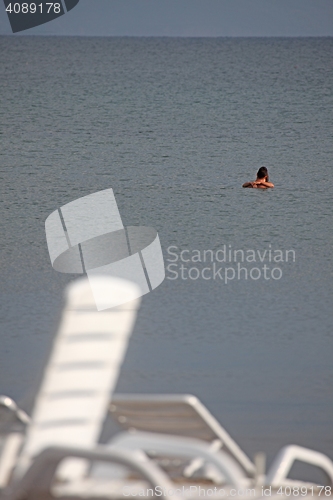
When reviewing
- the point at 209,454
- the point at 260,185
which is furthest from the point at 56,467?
the point at 260,185

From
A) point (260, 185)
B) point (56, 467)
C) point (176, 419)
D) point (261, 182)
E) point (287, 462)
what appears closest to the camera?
point (56, 467)

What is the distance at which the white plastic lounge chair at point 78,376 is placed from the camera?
3.70 m

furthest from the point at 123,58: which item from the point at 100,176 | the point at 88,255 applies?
the point at 88,255

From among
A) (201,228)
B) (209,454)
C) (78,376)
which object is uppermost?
(78,376)

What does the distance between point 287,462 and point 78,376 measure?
0.92 m

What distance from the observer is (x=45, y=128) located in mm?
38406

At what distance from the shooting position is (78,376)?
381cm

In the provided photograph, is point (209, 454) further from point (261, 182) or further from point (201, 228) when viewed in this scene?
point (261, 182)

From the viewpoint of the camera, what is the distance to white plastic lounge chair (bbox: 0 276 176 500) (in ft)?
12.1

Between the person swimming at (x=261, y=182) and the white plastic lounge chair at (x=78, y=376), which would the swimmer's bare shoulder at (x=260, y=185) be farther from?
the white plastic lounge chair at (x=78, y=376)

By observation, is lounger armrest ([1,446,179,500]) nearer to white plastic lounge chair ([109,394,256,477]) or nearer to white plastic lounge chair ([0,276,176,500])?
white plastic lounge chair ([0,276,176,500])

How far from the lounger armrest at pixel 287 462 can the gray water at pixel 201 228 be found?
98 cm

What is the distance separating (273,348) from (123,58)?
8365 cm

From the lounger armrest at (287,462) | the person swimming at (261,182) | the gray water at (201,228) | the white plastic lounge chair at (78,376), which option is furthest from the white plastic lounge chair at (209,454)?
the person swimming at (261,182)
